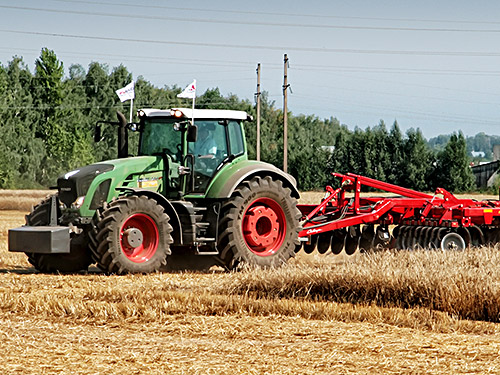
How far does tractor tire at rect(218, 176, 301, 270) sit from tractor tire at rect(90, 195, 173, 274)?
0.95 m

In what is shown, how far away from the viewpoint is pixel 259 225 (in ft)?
42.1

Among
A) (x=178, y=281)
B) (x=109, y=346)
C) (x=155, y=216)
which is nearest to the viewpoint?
(x=109, y=346)

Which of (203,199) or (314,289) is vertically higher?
(203,199)

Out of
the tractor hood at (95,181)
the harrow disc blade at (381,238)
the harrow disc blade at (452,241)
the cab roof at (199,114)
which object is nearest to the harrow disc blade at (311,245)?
the harrow disc blade at (381,238)

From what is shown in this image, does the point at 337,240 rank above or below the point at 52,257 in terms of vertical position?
above

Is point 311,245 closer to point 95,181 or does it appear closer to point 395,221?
point 395,221

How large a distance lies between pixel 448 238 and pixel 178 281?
222 inches

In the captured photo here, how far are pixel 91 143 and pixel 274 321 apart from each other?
190 ft

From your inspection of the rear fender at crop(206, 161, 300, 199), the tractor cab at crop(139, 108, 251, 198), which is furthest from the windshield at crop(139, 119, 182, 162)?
the rear fender at crop(206, 161, 300, 199)

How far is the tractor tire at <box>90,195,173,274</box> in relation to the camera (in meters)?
11.3

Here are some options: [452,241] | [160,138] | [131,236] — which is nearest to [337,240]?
[452,241]

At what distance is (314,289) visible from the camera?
354 inches

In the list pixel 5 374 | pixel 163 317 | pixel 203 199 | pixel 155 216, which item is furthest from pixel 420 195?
pixel 5 374

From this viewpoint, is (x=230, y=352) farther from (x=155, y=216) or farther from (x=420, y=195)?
(x=420, y=195)
